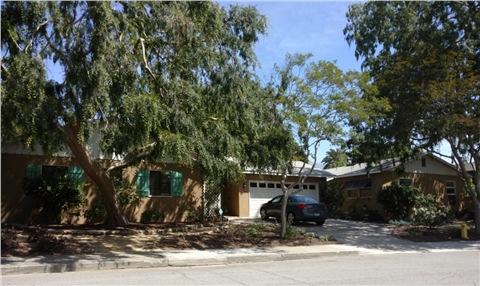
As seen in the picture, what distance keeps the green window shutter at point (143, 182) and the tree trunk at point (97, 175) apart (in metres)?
2.82

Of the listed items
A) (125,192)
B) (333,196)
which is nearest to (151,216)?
(125,192)

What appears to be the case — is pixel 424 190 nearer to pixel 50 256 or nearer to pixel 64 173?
pixel 64 173

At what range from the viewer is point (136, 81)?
1138 cm

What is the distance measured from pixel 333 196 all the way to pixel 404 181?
460 centimetres

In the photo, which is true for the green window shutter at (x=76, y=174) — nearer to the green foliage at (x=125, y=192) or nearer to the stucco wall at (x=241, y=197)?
the green foliage at (x=125, y=192)

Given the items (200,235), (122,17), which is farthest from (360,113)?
Result: (122,17)

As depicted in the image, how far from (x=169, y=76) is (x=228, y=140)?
9.02 ft

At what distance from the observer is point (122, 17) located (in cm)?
1080

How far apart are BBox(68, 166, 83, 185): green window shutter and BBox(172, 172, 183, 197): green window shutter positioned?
3951 millimetres

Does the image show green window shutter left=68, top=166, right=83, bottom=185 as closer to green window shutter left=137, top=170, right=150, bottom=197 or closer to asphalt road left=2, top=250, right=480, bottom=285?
green window shutter left=137, top=170, right=150, bottom=197

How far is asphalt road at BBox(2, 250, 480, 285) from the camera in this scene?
27.8ft

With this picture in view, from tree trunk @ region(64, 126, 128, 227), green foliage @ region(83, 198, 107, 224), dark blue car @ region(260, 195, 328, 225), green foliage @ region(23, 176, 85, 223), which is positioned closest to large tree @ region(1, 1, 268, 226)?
tree trunk @ region(64, 126, 128, 227)

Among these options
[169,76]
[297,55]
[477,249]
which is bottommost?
[477,249]

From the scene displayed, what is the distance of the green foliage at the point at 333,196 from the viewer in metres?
26.4
